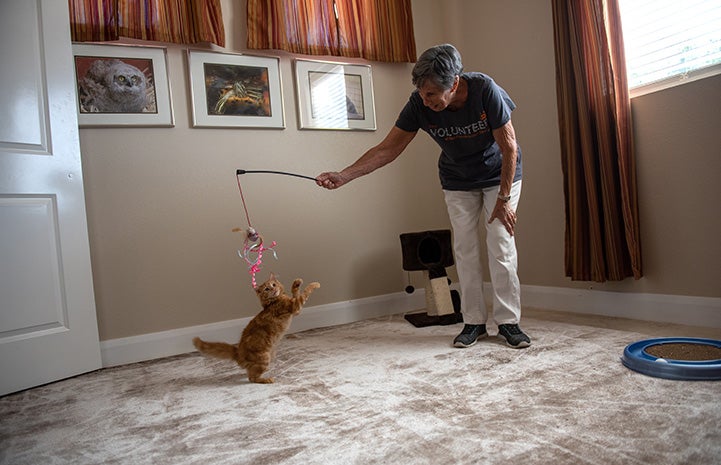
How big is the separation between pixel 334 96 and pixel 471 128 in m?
1.21

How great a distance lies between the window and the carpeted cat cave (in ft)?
4.23

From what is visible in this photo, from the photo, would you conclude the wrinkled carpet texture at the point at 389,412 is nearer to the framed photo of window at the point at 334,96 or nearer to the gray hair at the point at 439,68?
the gray hair at the point at 439,68

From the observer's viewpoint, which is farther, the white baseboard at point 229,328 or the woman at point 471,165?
the white baseboard at point 229,328

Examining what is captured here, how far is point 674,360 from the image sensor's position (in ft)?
5.68

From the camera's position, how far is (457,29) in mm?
3492

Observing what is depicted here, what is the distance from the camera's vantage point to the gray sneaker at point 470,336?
2.29 meters

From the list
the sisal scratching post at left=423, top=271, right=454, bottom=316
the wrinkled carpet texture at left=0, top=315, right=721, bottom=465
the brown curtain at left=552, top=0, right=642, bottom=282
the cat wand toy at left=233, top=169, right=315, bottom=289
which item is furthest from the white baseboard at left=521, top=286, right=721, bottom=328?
the cat wand toy at left=233, top=169, right=315, bottom=289

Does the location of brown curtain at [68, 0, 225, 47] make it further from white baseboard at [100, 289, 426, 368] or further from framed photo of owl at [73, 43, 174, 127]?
white baseboard at [100, 289, 426, 368]

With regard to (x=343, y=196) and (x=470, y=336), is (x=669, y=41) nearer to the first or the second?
(x=470, y=336)

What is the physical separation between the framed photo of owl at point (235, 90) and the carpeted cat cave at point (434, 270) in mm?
1050

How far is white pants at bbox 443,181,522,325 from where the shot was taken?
2.29m

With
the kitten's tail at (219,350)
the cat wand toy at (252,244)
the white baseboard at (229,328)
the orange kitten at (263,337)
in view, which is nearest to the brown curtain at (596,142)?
the white baseboard at (229,328)

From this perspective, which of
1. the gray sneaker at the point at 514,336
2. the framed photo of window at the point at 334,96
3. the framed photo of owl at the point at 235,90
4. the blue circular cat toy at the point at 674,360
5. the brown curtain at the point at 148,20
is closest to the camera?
the blue circular cat toy at the point at 674,360

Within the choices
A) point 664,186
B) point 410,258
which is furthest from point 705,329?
point 410,258
